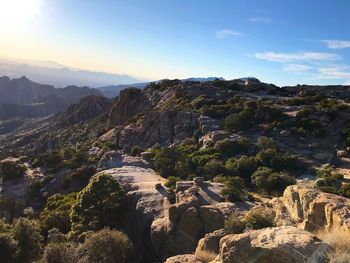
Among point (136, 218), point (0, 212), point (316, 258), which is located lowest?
point (0, 212)

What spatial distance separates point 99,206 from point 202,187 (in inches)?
324

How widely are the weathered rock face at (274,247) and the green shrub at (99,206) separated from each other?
16795mm

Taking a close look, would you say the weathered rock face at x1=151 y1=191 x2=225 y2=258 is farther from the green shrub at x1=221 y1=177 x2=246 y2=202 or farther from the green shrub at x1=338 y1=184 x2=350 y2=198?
the green shrub at x1=338 y1=184 x2=350 y2=198

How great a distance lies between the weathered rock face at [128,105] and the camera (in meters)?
81.1

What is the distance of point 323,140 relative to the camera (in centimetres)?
4384

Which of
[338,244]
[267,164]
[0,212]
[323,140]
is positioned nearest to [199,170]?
[267,164]

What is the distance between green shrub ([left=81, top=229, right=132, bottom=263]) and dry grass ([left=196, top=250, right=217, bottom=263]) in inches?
269

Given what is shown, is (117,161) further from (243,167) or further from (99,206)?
(99,206)

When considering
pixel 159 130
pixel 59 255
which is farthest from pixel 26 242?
pixel 159 130

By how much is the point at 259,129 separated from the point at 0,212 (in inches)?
1256

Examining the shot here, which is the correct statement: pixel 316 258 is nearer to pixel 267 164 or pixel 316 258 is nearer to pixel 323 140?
pixel 267 164

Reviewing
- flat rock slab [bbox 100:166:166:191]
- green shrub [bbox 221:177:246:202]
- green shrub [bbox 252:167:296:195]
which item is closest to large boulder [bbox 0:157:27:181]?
flat rock slab [bbox 100:166:166:191]

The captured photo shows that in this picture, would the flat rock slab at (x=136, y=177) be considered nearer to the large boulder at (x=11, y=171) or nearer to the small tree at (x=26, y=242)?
the small tree at (x=26, y=242)

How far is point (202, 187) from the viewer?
29.8 metres
